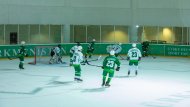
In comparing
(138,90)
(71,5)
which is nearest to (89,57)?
(71,5)

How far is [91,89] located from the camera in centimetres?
1530

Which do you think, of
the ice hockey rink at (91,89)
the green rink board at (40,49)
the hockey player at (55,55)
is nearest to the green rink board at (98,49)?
the green rink board at (40,49)

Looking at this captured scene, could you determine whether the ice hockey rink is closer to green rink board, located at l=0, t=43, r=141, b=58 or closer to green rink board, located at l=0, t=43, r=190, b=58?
green rink board, located at l=0, t=43, r=141, b=58

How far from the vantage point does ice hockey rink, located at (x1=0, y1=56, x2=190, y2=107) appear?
1261cm

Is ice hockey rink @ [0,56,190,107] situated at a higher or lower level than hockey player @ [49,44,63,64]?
lower

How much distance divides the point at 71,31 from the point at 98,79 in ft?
65.6

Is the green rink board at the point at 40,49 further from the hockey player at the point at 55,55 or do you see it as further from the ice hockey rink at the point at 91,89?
the ice hockey rink at the point at 91,89

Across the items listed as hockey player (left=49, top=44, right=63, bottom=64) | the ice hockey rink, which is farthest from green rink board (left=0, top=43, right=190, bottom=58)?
the ice hockey rink

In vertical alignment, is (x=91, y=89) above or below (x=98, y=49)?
below

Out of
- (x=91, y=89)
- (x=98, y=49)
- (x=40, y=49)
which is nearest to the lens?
(x=91, y=89)

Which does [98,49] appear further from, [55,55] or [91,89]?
[91,89]

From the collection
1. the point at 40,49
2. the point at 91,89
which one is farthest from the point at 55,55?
the point at 91,89

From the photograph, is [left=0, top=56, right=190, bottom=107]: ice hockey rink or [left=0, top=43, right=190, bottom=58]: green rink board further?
[left=0, top=43, right=190, bottom=58]: green rink board

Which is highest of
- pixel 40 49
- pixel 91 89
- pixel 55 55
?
pixel 40 49
